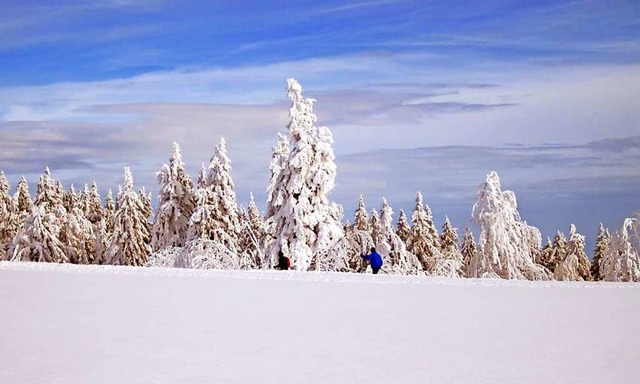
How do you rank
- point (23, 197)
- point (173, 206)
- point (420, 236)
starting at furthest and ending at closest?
point (23, 197) < point (420, 236) < point (173, 206)

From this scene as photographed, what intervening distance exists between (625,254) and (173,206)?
94.0 feet

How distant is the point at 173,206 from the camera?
5191 cm

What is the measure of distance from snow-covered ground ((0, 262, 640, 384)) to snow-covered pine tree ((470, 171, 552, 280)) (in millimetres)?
20369

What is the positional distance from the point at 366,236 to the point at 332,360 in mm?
25084

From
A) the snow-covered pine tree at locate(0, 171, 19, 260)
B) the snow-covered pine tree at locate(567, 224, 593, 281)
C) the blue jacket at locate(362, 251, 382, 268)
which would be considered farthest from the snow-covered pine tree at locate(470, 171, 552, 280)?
the snow-covered pine tree at locate(0, 171, 19, 260)

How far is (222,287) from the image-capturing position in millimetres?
19188

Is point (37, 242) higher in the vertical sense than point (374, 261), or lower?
higher

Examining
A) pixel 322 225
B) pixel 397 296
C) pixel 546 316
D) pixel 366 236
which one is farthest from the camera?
pixel 322 225

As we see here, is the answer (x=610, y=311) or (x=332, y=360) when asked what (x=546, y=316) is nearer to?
(x=610, y=311)

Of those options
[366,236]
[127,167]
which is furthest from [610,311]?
[127,167]

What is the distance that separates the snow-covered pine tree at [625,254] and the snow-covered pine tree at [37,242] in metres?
34.1

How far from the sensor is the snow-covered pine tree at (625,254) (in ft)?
134

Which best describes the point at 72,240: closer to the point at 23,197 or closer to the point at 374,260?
the point at 23,197

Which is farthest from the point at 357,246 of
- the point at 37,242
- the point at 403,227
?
the point at 403,227
